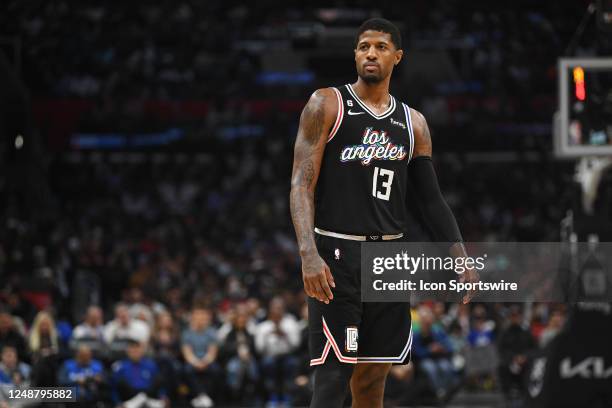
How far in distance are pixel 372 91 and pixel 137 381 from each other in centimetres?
769

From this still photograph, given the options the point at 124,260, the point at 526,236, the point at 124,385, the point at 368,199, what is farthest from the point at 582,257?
the point at 526,236

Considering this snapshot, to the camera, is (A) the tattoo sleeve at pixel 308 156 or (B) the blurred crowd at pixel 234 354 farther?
(B) the blurred crowd at pixel 234 354

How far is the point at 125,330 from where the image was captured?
13.5 meters

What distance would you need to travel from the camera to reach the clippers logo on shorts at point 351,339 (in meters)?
4.93

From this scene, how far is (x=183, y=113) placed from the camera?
23.0 meters

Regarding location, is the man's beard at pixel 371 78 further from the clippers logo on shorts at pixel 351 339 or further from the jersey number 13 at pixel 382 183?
the clippers logo on shorts at pixel 351 339

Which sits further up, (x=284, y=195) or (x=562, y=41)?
(x=562, y=41)

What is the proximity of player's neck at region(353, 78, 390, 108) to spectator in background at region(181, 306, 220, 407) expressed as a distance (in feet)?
27.1

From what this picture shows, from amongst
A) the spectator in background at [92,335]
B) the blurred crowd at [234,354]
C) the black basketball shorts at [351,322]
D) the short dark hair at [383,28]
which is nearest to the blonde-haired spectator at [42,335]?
the blurred crowd at [234,354]

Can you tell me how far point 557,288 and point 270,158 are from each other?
1867 cm

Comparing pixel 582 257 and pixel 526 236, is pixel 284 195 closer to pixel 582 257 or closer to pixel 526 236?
pixel 526 236

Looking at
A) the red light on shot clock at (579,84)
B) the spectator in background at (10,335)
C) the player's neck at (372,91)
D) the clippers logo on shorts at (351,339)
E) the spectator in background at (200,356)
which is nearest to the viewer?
the clippers logo on shorts at (351,339)

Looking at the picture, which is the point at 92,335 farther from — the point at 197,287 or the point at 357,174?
the point at 357,174

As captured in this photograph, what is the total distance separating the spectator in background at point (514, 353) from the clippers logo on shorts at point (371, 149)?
9.02 metres
